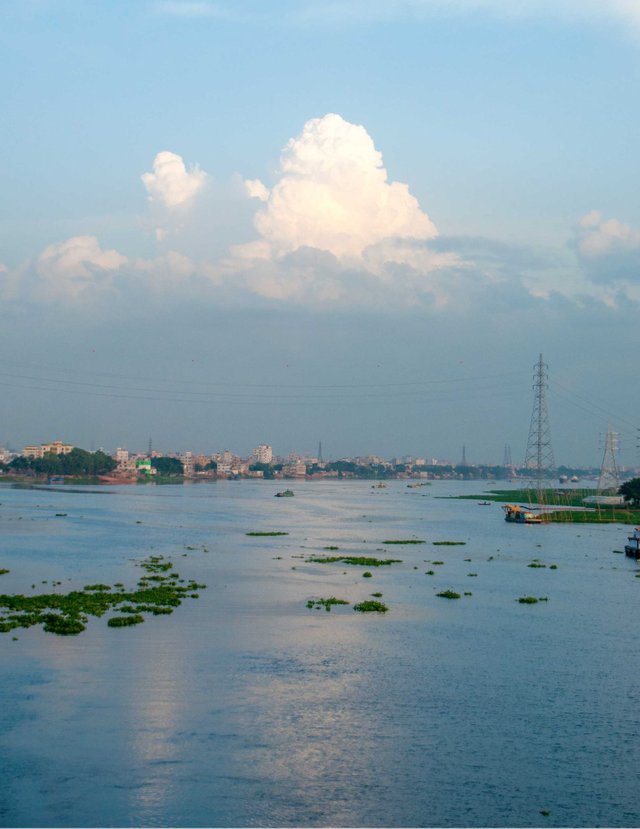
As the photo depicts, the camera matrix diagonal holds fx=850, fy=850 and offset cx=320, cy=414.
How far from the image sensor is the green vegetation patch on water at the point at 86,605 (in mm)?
34500

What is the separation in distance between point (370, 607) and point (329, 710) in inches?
635

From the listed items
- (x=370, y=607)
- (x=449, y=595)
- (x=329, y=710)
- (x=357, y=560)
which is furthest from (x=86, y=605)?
(x=357, y=560)

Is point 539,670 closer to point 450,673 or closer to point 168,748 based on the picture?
point 450,673

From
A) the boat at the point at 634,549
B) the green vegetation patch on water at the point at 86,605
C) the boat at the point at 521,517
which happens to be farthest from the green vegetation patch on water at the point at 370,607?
the boat at the point at 521,517

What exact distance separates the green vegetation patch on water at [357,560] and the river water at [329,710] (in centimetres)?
830

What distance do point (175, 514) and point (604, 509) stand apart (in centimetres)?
6198

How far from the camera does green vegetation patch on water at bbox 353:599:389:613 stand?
132 ft

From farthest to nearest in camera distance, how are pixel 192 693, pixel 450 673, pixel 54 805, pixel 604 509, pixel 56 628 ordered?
pixel 604 509 → pixel 56 628 → pixel 450 673 → pixel 192 693 → pixel 54 805

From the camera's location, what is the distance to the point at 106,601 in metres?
39.9

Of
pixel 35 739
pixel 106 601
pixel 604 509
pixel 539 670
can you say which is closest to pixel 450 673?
pixel 539 670

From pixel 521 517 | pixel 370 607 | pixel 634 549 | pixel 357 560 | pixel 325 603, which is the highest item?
pixel 634 549

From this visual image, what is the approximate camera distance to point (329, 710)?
2439cm

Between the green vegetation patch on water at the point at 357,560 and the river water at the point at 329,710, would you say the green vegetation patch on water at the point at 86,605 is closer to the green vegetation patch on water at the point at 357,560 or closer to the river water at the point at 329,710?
the river water at the point at 329,710

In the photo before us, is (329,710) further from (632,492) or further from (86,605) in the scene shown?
(632,492)
